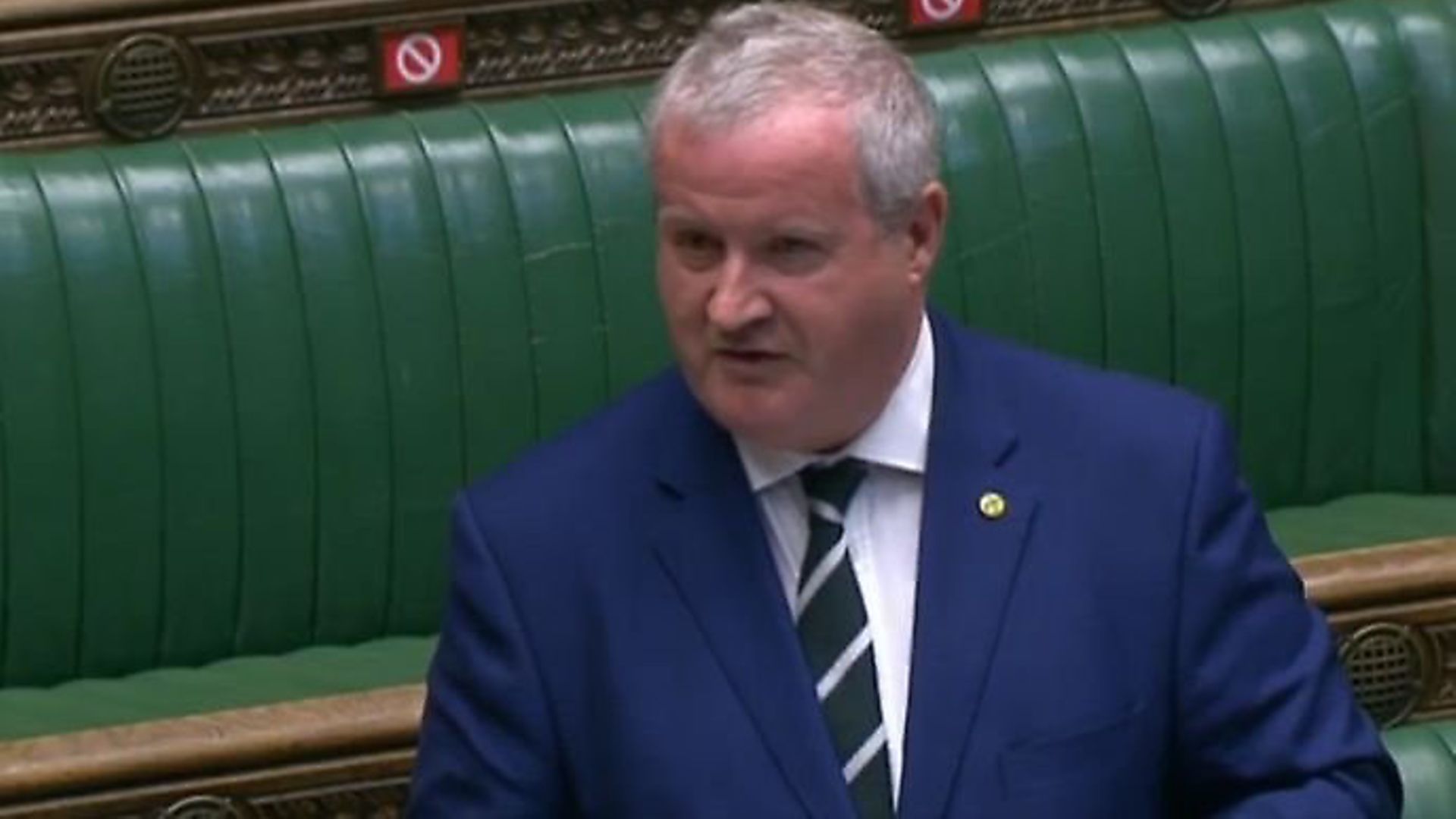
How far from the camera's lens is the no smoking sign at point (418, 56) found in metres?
3.97

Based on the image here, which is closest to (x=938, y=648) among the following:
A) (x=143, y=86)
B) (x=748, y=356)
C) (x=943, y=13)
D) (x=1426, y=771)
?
(x=748, y=356)

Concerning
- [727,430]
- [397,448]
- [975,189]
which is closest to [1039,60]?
[975,189]

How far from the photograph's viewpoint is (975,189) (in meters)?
3.98

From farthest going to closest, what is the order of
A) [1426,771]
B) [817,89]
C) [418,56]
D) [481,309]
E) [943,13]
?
[943,13] < [418,56] < [481,309] < [1426,771] < [817,89]

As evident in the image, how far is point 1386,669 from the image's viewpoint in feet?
11.2

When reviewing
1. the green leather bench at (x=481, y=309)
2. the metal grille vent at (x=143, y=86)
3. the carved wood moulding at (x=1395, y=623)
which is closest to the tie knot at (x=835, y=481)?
the carved wood moulding at (x=1395, y=623)

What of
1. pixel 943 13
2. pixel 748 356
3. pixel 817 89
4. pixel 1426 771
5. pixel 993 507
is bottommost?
pixel 1426 771

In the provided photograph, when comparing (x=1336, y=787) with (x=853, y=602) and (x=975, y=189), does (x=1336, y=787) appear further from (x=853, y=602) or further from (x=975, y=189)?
(x=975, y=189)

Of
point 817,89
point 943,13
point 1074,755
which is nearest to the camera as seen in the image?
point 817,89

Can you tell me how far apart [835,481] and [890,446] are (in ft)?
0.12

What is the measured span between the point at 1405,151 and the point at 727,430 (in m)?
1.95

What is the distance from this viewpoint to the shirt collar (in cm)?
228

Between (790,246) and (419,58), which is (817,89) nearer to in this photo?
(790,246)

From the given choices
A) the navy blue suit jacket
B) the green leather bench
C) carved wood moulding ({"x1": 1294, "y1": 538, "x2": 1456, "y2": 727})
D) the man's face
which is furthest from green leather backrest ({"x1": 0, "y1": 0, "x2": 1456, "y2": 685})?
the man's face
